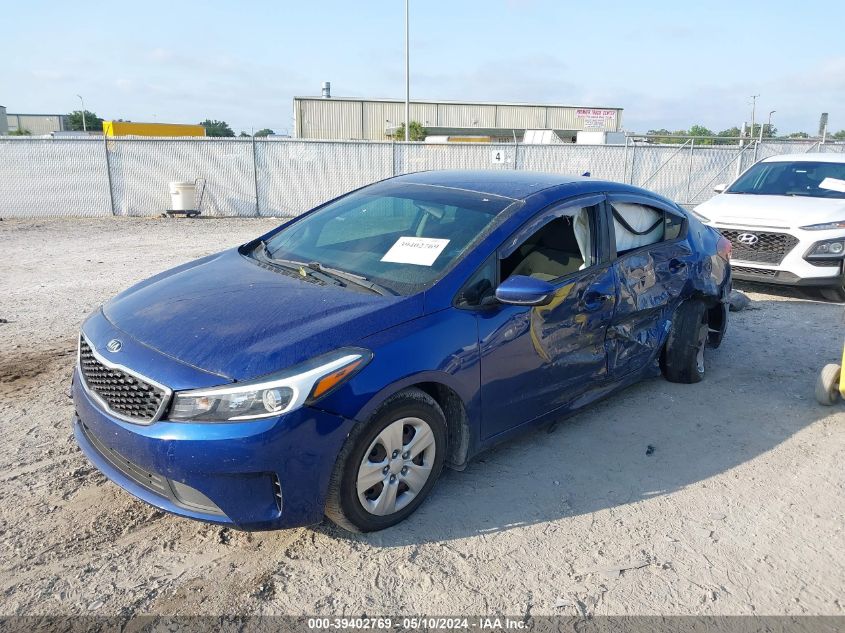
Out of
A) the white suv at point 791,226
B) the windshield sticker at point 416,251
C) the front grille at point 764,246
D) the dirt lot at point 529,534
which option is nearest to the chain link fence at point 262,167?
the white suv at point 791,226

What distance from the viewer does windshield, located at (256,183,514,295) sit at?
140 inches

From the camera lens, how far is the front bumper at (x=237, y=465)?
8.64 feet

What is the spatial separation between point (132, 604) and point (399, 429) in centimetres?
129

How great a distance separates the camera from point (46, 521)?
10.4 feet

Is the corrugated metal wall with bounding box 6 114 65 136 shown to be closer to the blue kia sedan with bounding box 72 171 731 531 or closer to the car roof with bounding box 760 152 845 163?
the car roof with bounding box 760 152 845 163

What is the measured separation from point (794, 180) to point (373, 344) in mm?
8359

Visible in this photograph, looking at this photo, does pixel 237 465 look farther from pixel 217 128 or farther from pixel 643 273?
pixel 217 128

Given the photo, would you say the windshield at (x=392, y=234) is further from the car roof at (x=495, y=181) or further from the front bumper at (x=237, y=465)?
the front bumper at (x=237, y=465)

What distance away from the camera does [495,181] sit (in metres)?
4.32

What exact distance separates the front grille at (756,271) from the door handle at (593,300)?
16.0ft

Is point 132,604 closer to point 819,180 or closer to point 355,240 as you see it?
point 355,240

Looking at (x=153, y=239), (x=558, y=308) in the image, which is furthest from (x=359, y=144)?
(x=558, y=308)

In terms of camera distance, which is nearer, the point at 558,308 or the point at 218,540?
the point at 218,540

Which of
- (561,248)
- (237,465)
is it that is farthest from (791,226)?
(237,465)
